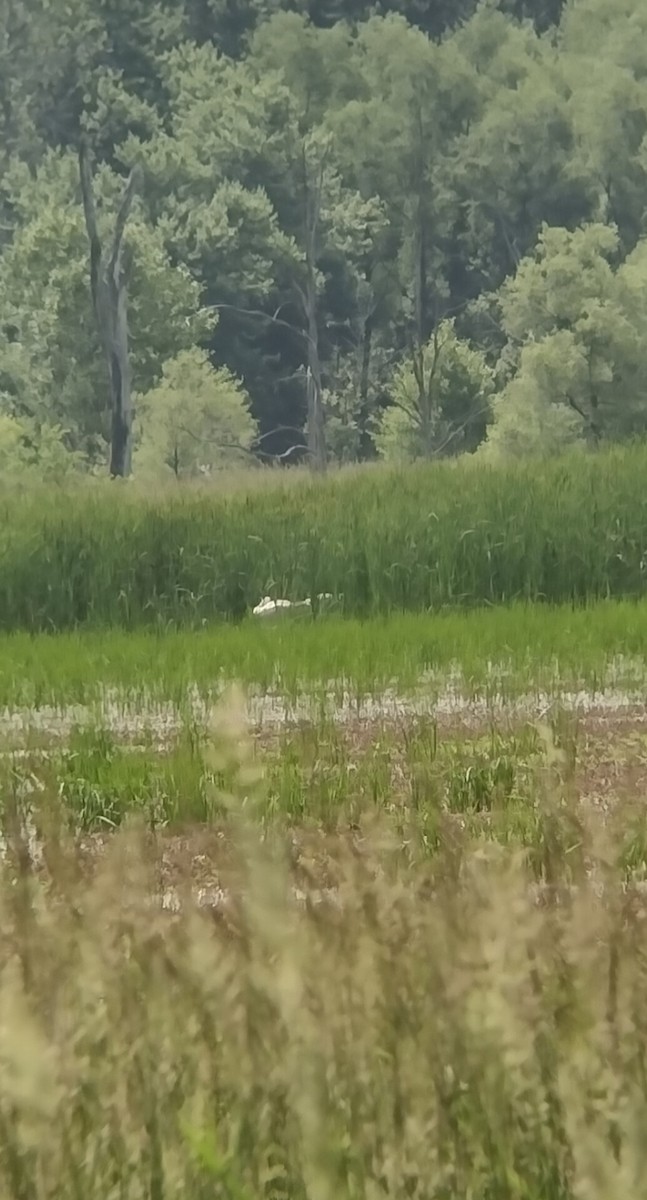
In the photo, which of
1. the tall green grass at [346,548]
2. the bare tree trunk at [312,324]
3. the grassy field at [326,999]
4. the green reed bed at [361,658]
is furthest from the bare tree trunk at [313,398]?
the grassy field at [326,999]

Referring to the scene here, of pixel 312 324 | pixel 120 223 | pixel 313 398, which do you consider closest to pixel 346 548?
pixel 120 223

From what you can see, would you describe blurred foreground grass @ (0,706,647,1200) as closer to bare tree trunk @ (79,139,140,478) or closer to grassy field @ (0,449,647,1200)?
grassy field @ (0,449,647,1200)

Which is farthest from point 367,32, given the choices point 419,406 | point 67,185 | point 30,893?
point 30,893

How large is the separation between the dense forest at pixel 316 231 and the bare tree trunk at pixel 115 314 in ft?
0.23

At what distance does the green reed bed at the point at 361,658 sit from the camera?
Answer: 9180mm

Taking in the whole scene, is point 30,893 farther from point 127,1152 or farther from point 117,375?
point 117,375

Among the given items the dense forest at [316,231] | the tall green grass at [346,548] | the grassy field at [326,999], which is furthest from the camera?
the dense forest at [316,231]

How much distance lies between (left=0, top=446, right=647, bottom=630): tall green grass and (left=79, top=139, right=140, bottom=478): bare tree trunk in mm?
18784

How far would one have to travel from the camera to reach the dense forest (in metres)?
36.8

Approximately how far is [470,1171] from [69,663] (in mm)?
8579

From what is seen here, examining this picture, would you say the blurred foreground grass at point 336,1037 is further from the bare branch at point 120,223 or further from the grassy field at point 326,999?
the bare branch at point 120,223

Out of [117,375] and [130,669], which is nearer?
[130,669]

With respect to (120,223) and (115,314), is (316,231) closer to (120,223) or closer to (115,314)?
(115,314)

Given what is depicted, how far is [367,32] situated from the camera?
173 ft
